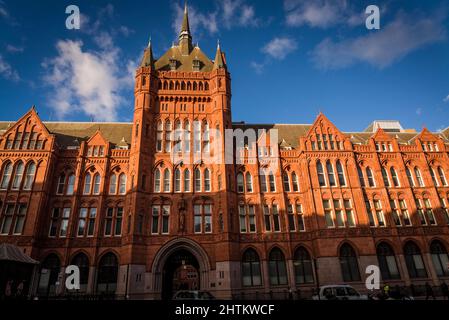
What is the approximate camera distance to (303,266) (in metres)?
33.8

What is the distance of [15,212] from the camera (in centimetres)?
3241

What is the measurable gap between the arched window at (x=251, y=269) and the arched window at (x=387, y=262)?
1439 centimetres

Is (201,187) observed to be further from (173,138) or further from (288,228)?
(288,228)

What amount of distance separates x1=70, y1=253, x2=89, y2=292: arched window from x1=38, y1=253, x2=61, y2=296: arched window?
6.08 ft

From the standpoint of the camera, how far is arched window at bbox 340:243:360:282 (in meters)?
32.7

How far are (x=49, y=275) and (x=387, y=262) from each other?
38.2m

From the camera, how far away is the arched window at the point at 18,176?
33.8m

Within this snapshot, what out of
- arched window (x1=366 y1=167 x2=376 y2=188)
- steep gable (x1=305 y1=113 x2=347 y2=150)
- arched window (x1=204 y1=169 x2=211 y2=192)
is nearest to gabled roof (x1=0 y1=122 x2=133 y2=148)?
arched window (x1=204 y1=169 x2=211 y2=192)

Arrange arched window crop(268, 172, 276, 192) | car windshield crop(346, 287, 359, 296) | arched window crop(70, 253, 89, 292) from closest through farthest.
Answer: car windshield crop(346, 287, 359, 296)
arched window crop(70, 253, 89, 292)
arched window crop(268, 172, 276, 192)

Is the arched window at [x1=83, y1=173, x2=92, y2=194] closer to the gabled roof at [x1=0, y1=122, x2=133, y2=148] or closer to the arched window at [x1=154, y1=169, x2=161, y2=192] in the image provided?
the gabled roof at [x1=0, y1=122, x2=133, y2=148]

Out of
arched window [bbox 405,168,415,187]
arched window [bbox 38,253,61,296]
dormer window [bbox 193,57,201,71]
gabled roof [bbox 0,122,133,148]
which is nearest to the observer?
arched window [bbox 38,253,61,296]

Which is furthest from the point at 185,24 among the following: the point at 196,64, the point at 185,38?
the point at 196,64

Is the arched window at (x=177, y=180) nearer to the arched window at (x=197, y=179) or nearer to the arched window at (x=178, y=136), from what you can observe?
the arched window at (x=197, y=179)
